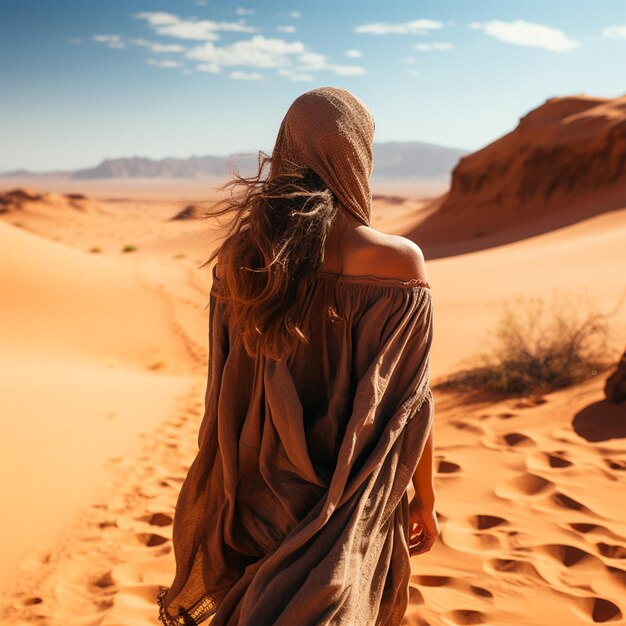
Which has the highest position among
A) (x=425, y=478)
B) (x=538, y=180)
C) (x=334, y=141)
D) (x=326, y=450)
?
(x=334, y=141)

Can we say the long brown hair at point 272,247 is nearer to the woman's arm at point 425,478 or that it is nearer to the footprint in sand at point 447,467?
the woman's arm at point 425,478

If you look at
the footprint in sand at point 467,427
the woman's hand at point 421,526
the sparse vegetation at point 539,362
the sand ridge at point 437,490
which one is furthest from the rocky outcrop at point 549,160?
the woman's hand at point 421,526

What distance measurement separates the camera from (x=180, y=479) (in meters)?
4.68

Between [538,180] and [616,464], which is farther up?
[538,180]

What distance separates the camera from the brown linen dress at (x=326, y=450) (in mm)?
1650

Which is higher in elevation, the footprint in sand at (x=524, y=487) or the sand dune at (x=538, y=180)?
the sand dune at (x=538, y=180)

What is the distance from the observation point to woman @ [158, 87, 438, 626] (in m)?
1.66

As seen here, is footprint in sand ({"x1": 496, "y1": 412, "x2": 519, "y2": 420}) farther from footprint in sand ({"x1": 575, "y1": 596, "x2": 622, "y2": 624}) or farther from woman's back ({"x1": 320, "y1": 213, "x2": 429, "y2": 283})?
woman's back ({"x1": 320, "y1": 213, "x2": 429, "y2": 283})

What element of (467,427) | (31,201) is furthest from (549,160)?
(31,201)

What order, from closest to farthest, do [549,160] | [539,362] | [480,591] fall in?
[480,591]
[539,362]
[549,160]

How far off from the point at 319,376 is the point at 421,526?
23.4 inches

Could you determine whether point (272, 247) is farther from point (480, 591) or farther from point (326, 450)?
point (480, 591)

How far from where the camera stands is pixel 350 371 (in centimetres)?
179

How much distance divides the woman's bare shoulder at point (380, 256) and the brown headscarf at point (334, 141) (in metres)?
0.07
